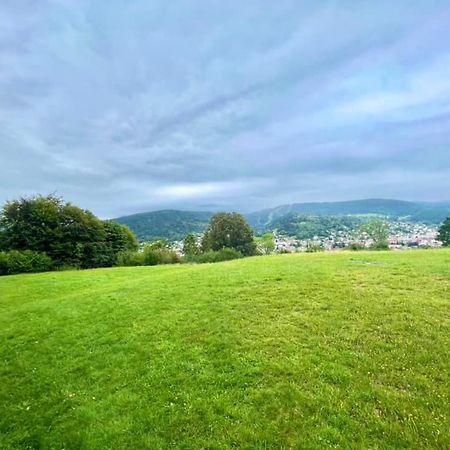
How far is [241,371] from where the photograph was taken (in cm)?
857

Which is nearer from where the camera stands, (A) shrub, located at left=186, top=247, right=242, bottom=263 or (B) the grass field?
(B) the grass field

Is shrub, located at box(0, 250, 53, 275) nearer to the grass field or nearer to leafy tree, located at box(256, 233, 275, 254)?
the grass field

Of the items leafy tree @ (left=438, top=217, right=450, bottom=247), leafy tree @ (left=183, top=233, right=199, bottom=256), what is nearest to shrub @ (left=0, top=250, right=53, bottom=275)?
leafy tree @ (left=183, top=233, right=199, bottom=256)

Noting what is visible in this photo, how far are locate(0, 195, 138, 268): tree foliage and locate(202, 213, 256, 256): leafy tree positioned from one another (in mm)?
27736

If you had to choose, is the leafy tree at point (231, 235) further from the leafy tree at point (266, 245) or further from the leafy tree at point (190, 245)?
the leafy tree at point (266, 245)

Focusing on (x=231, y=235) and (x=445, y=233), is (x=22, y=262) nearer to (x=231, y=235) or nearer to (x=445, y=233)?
(x=231, y=235)

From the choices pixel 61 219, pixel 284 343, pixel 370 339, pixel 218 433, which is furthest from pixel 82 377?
pixel 61 219

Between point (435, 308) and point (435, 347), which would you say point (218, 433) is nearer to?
point (435, 347)

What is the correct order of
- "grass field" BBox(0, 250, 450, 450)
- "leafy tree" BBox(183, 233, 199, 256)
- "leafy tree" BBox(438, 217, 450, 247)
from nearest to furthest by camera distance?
"grass field" BBox(0, 250, 450, 450) < "leafy tree" BBox(438, 217, 450, 247) < "leafy tree" BBox(183, 233, 199, 256)

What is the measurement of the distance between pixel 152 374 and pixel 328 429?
5.14 m

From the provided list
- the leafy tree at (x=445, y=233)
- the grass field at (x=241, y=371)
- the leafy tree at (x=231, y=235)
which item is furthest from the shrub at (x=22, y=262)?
the leafy tree at (x=445, y=233)

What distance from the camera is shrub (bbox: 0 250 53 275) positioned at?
40.6m

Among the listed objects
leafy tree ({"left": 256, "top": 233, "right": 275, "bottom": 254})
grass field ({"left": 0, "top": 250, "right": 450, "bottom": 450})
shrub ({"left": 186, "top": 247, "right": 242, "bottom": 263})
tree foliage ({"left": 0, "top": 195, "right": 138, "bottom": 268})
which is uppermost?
tree foliage ({"left": 0, "top": 195, "right": 138, "bottom": 268})

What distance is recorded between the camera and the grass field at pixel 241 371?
652 cm
